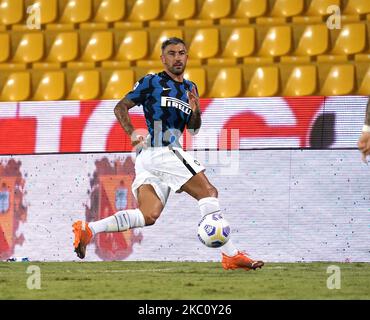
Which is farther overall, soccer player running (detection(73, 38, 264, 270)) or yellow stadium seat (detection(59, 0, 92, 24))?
yellow stadium seat (detection(59, 0, 92, 24))

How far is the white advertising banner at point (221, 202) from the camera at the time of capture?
9.00 m

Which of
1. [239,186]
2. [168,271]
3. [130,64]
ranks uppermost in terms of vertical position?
[130,64]

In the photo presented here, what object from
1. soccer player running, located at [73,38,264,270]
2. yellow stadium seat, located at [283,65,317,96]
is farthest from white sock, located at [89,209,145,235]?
yellow stadium seat, located at [283,65,317,96]

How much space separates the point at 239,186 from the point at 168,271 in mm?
1337

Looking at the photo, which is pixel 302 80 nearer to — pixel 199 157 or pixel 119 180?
pixel 199 157

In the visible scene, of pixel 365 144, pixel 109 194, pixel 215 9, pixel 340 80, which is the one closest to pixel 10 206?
pixel 109 194

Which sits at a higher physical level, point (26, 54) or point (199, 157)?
point (26, 54)

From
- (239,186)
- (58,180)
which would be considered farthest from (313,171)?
(58,180)

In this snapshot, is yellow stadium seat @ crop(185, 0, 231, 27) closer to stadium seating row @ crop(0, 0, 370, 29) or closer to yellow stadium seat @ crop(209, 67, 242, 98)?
stadium seating row @ crop(0, 0, 370, 29)

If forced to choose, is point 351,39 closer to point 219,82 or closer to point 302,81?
point 302,81

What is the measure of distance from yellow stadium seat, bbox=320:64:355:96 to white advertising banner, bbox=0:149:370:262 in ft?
3.33

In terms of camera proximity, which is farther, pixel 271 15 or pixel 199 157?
pixel 271 15

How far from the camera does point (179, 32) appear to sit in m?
10.7

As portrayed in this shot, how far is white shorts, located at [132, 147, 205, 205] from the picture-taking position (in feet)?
25.1
